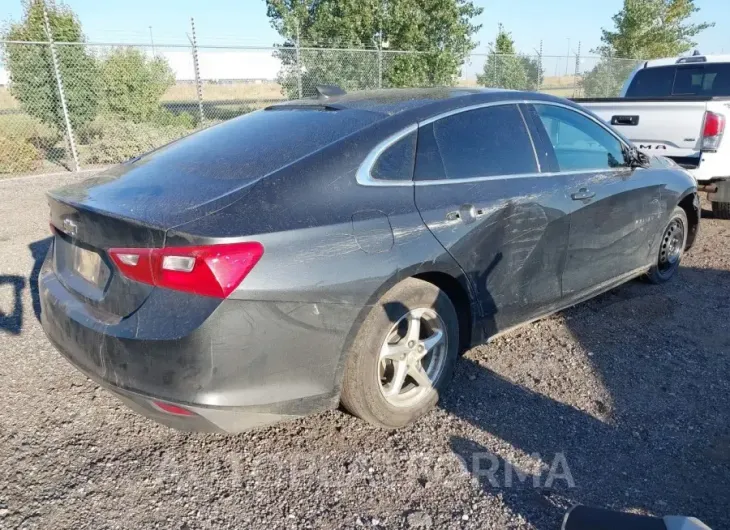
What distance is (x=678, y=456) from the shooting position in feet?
9.25

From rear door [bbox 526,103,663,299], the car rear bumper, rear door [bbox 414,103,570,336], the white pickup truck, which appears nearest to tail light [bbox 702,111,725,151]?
the white pickup truck

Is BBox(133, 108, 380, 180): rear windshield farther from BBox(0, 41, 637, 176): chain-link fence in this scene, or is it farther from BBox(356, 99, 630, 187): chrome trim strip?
BBox(0, 41, 637, 176): chain-link fence

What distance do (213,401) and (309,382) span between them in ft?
1.36

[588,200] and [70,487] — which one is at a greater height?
[588,200]

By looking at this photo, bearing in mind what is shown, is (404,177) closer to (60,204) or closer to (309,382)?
(309,382)

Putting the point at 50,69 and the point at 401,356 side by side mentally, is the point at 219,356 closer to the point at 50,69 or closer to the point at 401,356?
the point at 401,356

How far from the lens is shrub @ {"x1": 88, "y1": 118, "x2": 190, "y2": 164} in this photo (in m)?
11.9

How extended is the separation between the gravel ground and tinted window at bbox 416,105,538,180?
1250 mm

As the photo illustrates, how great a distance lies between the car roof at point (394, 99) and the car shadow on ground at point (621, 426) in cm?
163

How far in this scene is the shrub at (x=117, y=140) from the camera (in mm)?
11883

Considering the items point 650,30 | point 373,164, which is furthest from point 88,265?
point 650,30

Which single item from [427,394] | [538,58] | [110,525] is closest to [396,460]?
[427,394]

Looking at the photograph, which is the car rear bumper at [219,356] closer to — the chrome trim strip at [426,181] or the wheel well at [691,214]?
the chrome trim strip at [426,181]

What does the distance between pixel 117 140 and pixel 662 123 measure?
394 inches
